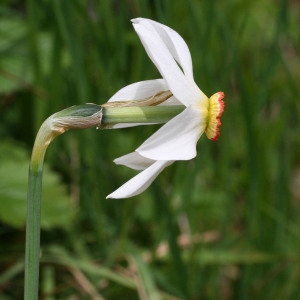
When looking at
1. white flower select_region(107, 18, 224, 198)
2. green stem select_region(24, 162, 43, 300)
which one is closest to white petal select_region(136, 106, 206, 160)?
white flower select_region(107, 18, 224, 198)

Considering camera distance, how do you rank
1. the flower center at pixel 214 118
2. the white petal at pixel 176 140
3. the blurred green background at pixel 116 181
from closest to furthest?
1. the white petal at pixel 176 140
2. the flower center at pixel 214 118
3. the blurred green background at pixel 116 181

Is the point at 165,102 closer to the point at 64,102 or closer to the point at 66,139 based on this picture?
the point at 64,102

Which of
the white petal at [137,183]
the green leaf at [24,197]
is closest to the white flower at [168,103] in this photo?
the white petal at [137,183]

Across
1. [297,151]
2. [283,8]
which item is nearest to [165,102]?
[283,8]

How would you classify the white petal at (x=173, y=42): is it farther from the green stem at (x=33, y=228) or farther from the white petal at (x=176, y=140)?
the green stem at (x=33, y=228)

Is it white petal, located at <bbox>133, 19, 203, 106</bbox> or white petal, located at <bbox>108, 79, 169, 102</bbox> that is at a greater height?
white petal, located at <bbox>133, 19, 203, 106</bbox>

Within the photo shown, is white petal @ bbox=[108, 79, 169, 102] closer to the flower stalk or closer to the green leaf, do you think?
the flower stalk

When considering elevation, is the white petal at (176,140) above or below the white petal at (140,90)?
below
